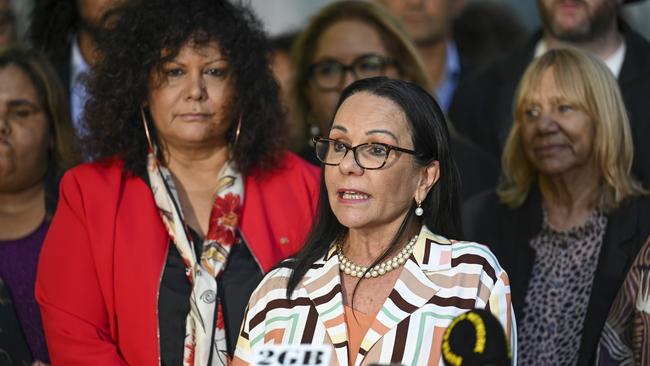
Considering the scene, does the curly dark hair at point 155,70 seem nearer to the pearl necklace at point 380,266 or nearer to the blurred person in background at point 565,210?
the pearl necklace at point 380,266

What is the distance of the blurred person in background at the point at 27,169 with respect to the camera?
492 cm

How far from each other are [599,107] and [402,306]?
2.06 metres

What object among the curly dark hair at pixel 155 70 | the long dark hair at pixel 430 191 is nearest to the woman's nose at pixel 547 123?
the curly dark hair at pixel 155 70

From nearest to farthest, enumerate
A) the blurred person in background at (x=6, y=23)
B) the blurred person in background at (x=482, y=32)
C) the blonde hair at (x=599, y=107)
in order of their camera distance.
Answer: the blonde hair at (x=599, y=107), the blurred person in background at (x=6, y=23), the blurred person in background at (x=482, y=32)

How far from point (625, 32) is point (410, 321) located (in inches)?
134

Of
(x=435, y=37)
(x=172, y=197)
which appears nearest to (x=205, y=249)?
(x=172, y=197)

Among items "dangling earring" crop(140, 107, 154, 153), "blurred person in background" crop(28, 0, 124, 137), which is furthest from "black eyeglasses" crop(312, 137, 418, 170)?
"blurred person in background" crop(28, 0, 124, 137)

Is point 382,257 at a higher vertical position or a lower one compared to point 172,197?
lower

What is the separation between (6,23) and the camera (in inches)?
272

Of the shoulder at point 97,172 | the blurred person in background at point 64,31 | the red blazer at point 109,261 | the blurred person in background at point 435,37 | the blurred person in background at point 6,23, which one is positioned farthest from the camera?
the blurred person in background at point 435,37

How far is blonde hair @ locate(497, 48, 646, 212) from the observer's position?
5234 mm

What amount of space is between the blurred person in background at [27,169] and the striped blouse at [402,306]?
4.78ft

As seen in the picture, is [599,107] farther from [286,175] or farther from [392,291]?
[392,291]

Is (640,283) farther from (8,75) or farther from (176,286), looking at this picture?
(8,75)
